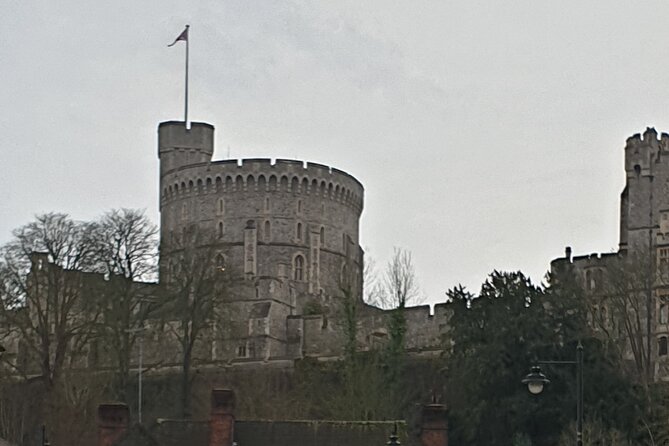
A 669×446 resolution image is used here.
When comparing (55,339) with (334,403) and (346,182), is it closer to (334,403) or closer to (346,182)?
(334,403)

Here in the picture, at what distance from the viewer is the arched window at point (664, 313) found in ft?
254

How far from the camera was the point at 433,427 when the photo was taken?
45031 mm

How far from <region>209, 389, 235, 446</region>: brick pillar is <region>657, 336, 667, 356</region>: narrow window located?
37.2m

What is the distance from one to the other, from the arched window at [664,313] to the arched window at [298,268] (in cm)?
2342

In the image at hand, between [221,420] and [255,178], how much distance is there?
52805 mm

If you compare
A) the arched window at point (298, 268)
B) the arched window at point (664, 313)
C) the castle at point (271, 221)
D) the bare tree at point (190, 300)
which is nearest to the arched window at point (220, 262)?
the bare tree at point (190, 300)

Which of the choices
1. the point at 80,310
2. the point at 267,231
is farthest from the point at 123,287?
the point at 267,231

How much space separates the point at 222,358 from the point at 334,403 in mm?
17134

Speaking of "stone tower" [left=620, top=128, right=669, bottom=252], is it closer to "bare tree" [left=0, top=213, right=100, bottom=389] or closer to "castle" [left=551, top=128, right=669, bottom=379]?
"castle" [left=551, top=128, right=669, bottom=379]

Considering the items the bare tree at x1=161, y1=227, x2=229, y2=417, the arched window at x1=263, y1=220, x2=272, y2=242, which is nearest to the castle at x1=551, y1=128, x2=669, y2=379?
the bare tree at x1=161, y1=227, x2=229, y2=417

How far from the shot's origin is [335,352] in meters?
82.8

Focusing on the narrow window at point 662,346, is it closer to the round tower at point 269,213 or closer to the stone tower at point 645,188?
the stone tower at point 645,188

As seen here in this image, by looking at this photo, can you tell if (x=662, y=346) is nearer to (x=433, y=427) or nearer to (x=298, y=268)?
(x=298, y=268)

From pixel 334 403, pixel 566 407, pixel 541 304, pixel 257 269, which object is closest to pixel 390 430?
pixel 566 407
